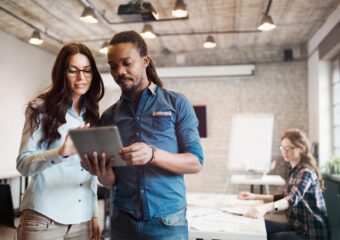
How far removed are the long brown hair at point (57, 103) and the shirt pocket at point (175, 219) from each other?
56cm

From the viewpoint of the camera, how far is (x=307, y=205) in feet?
7.82

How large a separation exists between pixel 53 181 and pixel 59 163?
0.08 m

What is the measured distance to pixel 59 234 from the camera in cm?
130

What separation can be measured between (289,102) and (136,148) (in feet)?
18.0

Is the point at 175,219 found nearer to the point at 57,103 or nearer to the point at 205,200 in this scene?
the point at 57,103

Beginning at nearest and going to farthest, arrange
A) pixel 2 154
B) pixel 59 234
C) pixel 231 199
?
pixel 59 234 → pixel 231 199 → pixel 2 154

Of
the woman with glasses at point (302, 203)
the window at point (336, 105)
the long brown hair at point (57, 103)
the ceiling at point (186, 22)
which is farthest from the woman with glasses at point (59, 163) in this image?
the window at point (336, 105)

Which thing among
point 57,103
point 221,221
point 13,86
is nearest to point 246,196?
point 221,221

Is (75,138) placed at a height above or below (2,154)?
above

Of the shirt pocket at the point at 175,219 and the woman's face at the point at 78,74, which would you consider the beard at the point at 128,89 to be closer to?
the woman's face at the point at 78,74

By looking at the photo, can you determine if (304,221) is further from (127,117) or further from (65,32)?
(65,32)

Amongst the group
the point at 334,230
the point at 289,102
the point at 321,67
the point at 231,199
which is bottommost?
the point at 334,230

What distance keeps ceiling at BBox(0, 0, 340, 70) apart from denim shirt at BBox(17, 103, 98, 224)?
252 cm

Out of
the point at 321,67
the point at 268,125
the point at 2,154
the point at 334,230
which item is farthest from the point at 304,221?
the point at 2,154
